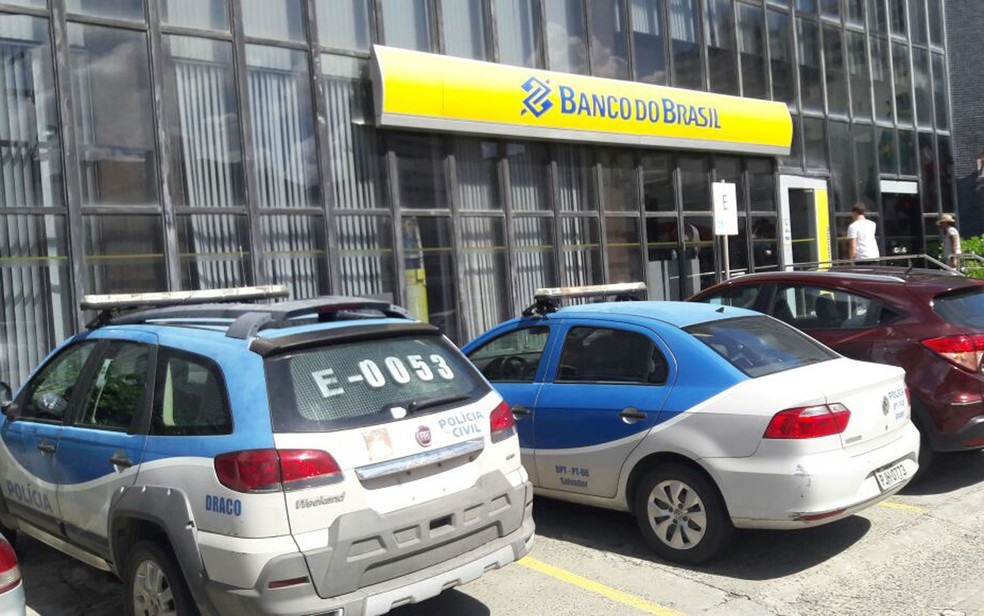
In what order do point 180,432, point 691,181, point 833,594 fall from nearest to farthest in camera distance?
1. point 180,432
2. point 833,594
3. point 691,181

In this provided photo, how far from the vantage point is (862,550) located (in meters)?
5.63

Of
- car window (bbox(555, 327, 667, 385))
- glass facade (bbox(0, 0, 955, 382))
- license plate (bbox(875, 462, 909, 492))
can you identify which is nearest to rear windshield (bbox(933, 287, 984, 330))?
license plate (bbox(875, 462, 909, 492))

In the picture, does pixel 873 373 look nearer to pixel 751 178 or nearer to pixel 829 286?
pixel 829 286

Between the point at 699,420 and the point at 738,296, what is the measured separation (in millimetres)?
3298

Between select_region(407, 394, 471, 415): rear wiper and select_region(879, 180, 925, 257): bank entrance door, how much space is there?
1812 cm

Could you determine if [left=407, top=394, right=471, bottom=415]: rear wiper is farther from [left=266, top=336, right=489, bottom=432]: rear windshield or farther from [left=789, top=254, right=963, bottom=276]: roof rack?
[left=789, top=254, right=963, bottom=276]: roof rack

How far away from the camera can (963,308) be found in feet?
23.1

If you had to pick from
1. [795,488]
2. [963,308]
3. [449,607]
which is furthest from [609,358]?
[963,308]

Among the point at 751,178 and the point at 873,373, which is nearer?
the point at 873,373

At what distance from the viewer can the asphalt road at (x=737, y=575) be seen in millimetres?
Result: 4867

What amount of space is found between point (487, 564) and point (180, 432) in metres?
1.55

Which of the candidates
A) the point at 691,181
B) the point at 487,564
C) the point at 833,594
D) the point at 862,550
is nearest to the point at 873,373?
the point at 862,550

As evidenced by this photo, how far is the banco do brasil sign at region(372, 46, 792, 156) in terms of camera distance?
11102 millimetres

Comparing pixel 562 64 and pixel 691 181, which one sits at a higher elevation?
pixel 562 64
